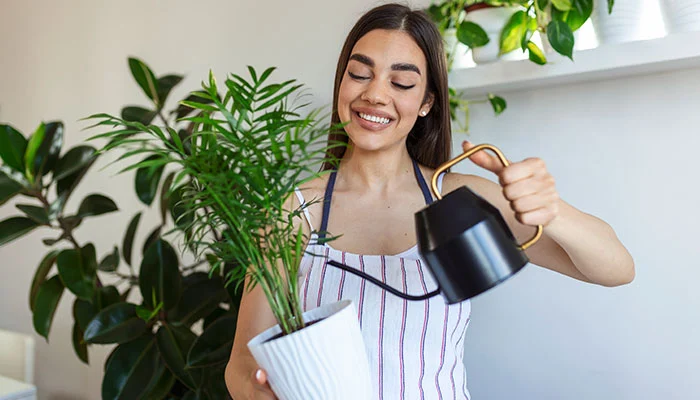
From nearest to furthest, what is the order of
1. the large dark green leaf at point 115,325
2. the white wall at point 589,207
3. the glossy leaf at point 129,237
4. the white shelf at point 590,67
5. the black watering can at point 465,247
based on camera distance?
1. the black watering can at point 465,247
2. the white shelf at point 590,67
3. the white wall at point 589,207
4. the large dark green leaf at point 115,325
5. the glossy leaf at point 129,237

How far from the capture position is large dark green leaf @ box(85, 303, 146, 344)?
167cm

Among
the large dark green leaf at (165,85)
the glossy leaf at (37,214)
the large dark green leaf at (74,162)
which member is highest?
the large dark green leaf at (165,85)

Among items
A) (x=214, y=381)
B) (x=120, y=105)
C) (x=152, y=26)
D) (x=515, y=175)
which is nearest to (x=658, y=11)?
(x=515, y=175)

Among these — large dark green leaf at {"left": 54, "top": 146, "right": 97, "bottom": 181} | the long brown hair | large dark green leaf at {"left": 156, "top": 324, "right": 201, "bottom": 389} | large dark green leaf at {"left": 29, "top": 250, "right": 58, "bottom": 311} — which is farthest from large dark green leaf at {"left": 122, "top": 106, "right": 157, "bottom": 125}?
the long brown hair

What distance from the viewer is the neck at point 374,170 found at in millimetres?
1296

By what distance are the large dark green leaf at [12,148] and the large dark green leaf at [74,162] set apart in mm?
97

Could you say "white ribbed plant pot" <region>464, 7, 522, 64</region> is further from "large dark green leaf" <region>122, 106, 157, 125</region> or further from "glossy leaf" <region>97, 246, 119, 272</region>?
"glossy leaf" <region>97, 246, 119, 272</region>

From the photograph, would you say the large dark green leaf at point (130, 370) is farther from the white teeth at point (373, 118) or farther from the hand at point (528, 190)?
the hand at point (528, 190)

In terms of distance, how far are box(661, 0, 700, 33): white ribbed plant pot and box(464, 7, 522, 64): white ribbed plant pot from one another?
31cm

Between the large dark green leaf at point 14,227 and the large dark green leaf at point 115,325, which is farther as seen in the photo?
the large dark green leaf at point 14,227

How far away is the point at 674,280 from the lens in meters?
1.42

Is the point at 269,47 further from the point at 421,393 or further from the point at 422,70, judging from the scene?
the point at 421,393

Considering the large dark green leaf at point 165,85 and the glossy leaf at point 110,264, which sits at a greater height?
the large dark green leaf at point 165,85

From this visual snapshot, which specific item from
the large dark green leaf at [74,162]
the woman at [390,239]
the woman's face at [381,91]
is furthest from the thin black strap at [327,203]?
the large dark green leaf at [74,162]
